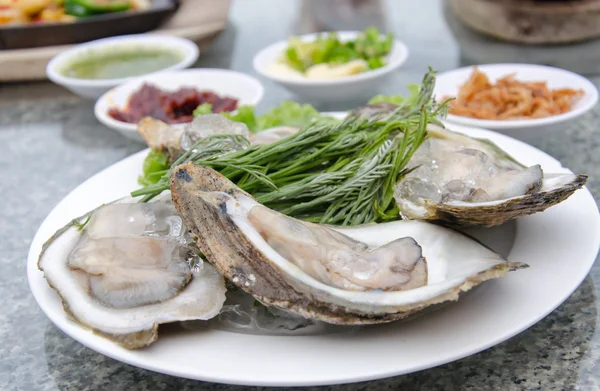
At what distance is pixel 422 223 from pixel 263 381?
41 cm

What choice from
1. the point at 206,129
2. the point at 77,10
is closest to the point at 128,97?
the point at 77,10

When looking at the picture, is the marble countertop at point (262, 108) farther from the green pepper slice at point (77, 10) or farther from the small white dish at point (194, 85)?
the green pepper slice at point (77, 10)

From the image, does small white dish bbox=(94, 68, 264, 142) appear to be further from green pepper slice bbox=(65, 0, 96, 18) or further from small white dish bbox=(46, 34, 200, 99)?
green pepper slice bbox=(65, 0, 96, 18)

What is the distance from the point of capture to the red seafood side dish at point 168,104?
2.33 meters

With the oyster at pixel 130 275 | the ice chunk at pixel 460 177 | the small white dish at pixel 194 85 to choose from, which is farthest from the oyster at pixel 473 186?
the small white dish at pixel 194 85

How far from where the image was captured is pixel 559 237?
4.17 ft

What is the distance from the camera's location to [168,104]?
236 cm

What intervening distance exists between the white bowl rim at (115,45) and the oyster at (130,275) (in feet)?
4.88

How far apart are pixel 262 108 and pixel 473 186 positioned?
1.53 metres

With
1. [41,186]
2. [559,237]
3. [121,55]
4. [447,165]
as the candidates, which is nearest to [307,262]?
[447,165]

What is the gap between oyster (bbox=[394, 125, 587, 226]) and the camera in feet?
3.80

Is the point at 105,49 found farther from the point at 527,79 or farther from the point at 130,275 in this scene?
the point at 130,275

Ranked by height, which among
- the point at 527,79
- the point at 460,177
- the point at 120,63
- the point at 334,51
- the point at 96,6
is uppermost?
the point at 460,177

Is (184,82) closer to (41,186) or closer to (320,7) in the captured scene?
(41,186)
